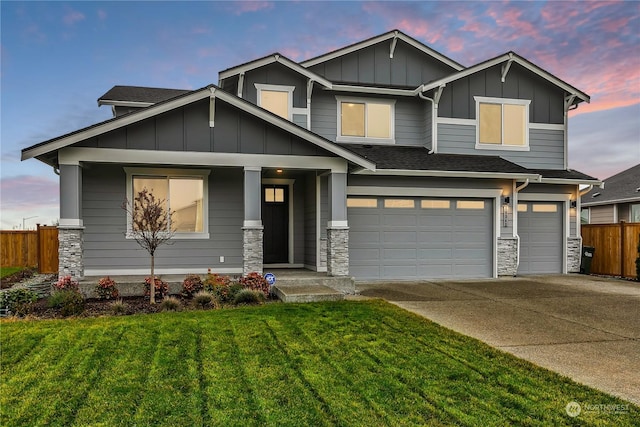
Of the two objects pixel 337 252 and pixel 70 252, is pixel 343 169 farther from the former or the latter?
pixel 70 252

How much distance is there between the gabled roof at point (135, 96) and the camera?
47.5 ft

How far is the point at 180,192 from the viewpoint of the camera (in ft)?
38.0

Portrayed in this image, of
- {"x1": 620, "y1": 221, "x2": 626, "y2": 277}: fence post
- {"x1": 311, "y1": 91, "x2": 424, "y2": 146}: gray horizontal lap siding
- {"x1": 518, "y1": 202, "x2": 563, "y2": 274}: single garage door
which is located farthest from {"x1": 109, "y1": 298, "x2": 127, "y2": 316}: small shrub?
{"x1": 620, "y1": 221, "x2": 626, "y2": 277}: fence post

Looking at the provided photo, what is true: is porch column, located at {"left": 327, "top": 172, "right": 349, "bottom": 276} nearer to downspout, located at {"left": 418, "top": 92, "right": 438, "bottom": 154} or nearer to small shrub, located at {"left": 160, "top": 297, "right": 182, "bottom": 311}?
small shrub, located at {"left": 160, "top": 297, "right": 182, "bottom": 311}

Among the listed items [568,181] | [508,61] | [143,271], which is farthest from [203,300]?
[508,61]

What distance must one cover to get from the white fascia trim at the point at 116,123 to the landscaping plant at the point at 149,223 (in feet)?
4.99

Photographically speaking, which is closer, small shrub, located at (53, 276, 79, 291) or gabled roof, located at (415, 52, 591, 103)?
small shrub, located at (53, 276, 79, 291)

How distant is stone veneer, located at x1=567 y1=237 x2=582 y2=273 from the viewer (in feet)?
47.9

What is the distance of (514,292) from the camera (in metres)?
10.6

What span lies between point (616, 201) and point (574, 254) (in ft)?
29.1

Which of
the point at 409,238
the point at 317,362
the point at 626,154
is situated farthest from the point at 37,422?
the point at 626,154

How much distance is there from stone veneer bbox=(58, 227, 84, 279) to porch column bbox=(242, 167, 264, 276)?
351 cm

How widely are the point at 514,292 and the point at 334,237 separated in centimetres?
445

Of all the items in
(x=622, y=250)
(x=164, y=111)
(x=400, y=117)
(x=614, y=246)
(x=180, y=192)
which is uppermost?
(x=400, y=117)
